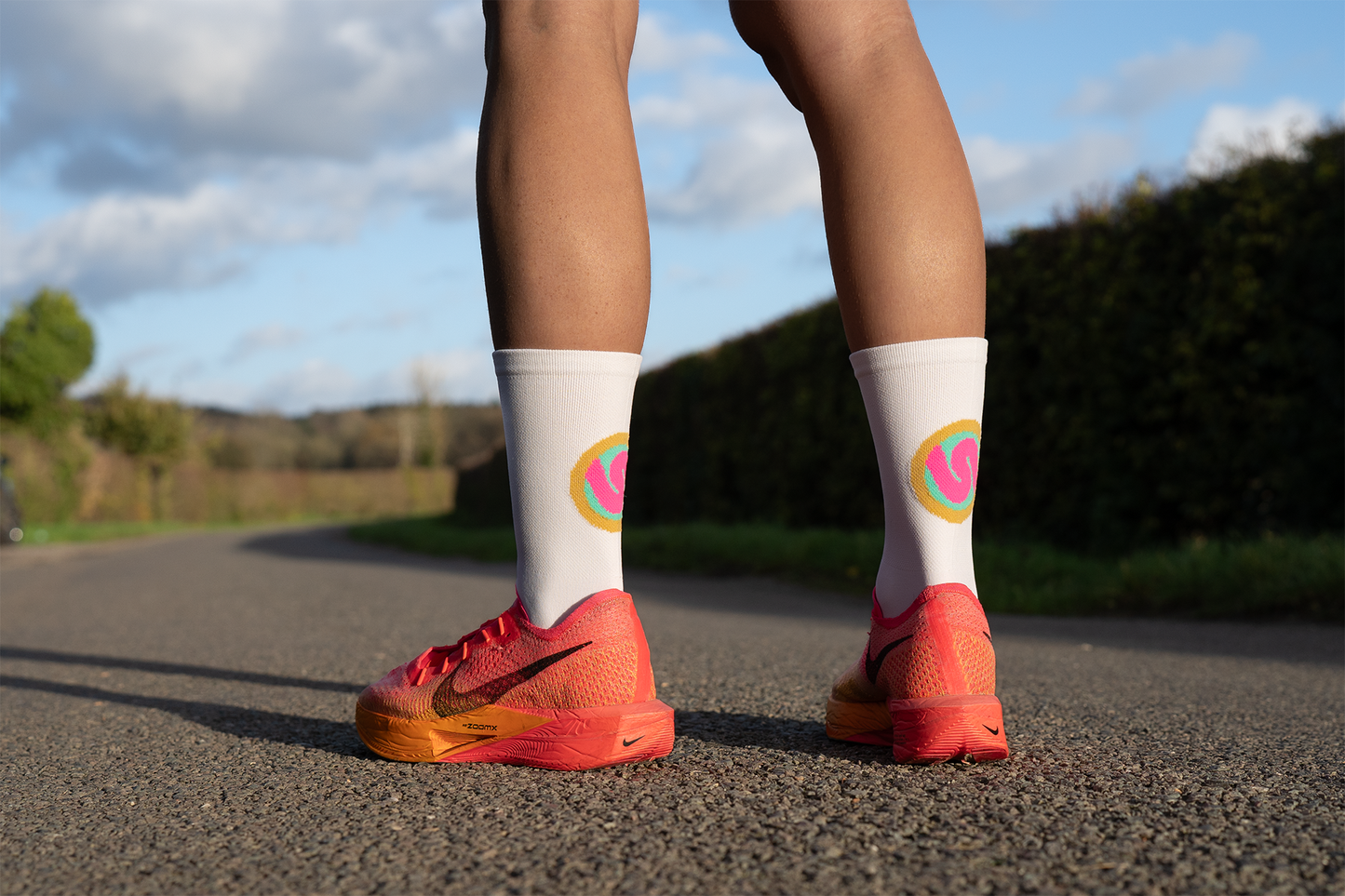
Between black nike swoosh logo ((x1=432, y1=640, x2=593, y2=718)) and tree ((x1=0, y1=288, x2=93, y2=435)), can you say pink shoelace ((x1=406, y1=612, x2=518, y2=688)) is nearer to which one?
black nike swoosh logo ((x1=432, y1=640, x2=593, y2=718))

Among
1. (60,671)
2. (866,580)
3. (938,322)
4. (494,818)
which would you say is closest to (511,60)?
(938,322)

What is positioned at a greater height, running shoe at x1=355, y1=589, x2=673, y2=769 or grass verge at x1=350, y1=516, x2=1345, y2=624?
running shoe at x1=355, y1=589, x2=673, y2=769

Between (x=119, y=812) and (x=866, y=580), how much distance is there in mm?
5998

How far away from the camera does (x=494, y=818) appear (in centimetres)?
113

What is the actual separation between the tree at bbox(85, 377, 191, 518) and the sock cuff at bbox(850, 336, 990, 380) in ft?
115

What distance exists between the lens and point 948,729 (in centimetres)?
132

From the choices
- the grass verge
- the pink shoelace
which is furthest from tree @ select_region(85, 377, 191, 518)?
the pink shoelace

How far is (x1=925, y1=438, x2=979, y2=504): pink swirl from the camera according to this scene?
1419 mm

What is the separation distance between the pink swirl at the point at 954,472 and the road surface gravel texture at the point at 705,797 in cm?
37

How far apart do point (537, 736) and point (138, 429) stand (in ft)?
117

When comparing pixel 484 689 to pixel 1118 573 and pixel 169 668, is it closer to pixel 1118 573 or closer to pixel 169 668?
pixel 169 668

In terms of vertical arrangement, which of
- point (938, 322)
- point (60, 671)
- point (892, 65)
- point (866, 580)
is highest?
point (892, 65)

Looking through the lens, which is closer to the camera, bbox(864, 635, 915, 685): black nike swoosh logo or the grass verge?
bbox(864, 635, 915, 685): black nike swoosh logo

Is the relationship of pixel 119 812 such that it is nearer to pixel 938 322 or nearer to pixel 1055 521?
pixel 938 322
